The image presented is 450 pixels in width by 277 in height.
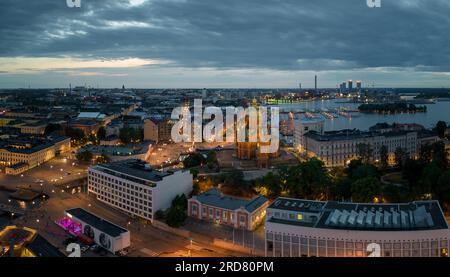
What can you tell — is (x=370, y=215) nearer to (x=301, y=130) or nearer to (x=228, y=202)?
(x=228, y=202)

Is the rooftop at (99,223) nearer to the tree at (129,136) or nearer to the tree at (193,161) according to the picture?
the tree at (193,161)

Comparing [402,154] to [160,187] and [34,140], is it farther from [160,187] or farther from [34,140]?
[34,140]

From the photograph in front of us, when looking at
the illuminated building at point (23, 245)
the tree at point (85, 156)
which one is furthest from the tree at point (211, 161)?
the illuminated building at point (23, 245)

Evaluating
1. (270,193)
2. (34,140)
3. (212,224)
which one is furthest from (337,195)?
(34,140)

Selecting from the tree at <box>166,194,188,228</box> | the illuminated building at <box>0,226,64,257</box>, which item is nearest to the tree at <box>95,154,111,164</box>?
the tree at <box>166,194,188,228</box>
